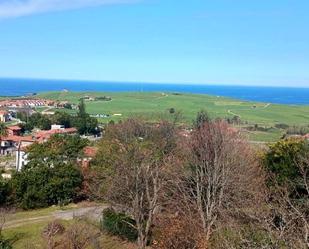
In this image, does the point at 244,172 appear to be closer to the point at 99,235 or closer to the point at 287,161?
the point at 287,161

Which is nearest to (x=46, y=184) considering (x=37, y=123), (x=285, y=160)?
(x=285, y=160)

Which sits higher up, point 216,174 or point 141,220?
point 216,174

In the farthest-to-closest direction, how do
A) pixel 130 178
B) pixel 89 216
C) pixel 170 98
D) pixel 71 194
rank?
pixel 170 98 < pixel 71 194 < pixel 89 216 < pixel 130 178

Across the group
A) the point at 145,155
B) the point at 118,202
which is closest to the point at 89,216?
the point at 118,202

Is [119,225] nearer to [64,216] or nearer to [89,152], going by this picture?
[64,216]

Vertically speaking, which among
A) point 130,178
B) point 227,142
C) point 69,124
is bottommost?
point 69,124

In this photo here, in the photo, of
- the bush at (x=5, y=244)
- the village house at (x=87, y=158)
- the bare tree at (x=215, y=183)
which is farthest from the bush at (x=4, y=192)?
the bare tree at (x=215, y=183)

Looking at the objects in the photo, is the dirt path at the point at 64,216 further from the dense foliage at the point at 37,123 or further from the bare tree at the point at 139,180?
the dense foliage at the point at 37,123
